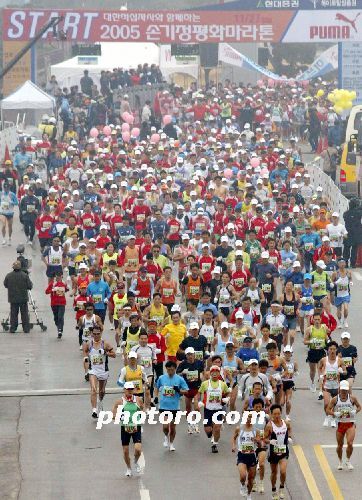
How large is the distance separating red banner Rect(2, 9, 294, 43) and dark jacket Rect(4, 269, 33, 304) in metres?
24.5

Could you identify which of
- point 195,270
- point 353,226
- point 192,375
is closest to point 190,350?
point 192,375

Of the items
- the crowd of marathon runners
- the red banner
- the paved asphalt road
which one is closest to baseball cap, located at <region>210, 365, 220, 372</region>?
the crowd of marathon runners

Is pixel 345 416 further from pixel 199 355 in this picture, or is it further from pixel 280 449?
pixel 199 355

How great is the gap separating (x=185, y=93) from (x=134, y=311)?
34844 mm

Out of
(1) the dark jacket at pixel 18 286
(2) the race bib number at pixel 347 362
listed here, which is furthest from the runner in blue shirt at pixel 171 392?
(1) the dark jacket at pixel 18 286

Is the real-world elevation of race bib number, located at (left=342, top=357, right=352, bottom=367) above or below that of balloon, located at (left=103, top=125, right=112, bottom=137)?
below

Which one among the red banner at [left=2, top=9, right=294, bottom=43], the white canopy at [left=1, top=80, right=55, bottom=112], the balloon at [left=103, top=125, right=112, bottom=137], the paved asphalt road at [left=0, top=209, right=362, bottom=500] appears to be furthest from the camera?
the red banner at [left=2, top=9, right=294, bottom=43]

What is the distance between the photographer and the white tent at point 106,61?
61.1m

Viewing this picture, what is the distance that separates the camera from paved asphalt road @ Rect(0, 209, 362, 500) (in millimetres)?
19906

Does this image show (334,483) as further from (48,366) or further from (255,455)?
(48,366)

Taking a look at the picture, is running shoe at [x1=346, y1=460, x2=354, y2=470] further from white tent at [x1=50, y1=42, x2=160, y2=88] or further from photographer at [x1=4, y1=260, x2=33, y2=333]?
white tent at [x1=50, y1=42, x2=160, y2=88]

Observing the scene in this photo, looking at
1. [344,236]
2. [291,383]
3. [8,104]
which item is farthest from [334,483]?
[8,104]

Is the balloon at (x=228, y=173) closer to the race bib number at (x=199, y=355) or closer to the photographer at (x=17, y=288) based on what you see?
the photographer at (x=17, y=288)

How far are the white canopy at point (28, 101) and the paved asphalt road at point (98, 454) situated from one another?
2220cm
